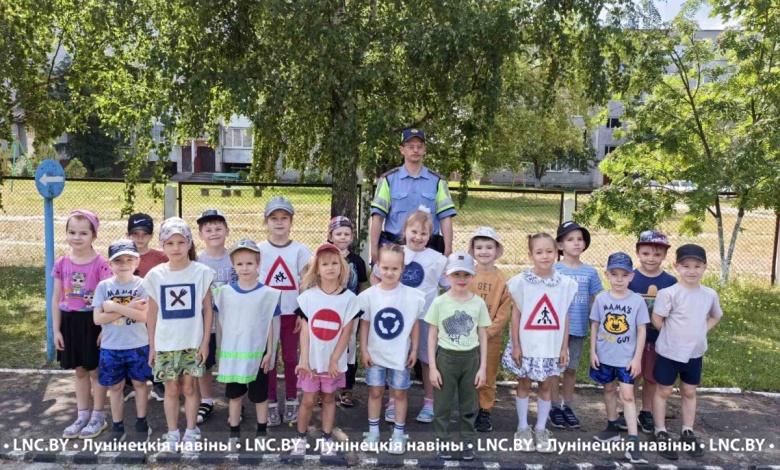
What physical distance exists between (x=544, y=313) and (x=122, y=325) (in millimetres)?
2847

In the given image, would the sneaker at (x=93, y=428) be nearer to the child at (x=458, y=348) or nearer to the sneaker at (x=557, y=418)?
the child at (x=458, y=348)

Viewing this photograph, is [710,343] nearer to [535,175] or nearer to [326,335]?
[326,335]

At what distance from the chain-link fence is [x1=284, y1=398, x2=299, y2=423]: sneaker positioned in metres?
6.14

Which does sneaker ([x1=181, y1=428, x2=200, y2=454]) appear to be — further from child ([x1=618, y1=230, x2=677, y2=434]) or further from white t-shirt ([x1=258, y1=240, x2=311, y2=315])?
child ([x1=618, y1=230, x2=677, y2=434])

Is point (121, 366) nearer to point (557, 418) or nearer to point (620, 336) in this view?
point (557, 418)

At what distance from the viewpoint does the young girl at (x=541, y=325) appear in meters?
4.05

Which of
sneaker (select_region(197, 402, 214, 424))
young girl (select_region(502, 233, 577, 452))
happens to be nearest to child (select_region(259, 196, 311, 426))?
sneaker (select_region(197, 402, 214, 424))

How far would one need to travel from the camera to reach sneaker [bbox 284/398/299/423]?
14.6 feet

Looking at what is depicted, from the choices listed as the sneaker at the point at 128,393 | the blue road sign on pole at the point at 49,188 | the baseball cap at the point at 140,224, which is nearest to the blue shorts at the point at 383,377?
the baseball cap at the point at 140,224

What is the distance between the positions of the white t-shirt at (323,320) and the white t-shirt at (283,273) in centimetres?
43

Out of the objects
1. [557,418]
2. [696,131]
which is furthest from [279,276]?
[696,131]

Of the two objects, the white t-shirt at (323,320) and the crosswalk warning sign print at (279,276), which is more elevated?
the crosswalk warning sign print at (279,276)

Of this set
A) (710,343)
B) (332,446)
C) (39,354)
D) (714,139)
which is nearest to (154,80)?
(39,354)

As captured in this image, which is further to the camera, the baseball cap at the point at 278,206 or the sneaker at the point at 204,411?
the sneaker at the point at 204,411
